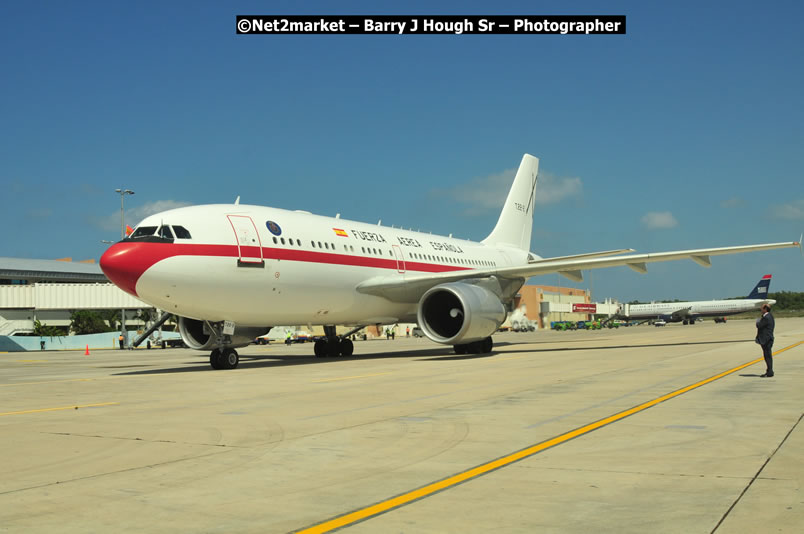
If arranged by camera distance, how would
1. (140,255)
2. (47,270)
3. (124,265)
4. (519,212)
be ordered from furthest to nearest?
(47,270) < (519,212) < (140,255) < (124,265)

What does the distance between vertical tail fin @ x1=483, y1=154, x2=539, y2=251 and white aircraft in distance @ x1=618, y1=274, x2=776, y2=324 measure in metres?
70.9

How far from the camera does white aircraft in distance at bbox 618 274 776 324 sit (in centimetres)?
9875

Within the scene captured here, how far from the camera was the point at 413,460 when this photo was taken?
6.49m

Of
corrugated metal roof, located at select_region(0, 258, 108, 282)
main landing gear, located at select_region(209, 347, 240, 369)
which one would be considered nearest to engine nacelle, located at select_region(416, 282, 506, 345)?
main landing gear, located at select_region(209, 347, 240, 369)

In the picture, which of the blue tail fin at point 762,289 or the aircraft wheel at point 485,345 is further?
the blue tail fin at point 762,289

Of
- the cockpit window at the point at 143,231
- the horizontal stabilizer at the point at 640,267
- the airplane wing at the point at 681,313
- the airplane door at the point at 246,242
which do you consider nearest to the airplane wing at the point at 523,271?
the horizontal stabilizer at the point at 640,267

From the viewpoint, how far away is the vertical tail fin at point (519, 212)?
35.7 meters

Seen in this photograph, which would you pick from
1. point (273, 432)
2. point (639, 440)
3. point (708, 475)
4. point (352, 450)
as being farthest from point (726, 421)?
point (273, 432)

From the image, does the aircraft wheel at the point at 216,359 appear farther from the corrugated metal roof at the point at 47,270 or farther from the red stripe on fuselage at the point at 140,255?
the corrugated metal roof at the point at 47,270

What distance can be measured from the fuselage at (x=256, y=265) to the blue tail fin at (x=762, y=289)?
8810 centimetres

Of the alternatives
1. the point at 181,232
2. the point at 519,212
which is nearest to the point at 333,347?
the point at 181,232

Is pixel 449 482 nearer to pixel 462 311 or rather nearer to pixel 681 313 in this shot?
pixel 462 311

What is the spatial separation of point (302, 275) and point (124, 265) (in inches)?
205

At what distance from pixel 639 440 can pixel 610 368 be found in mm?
9833
